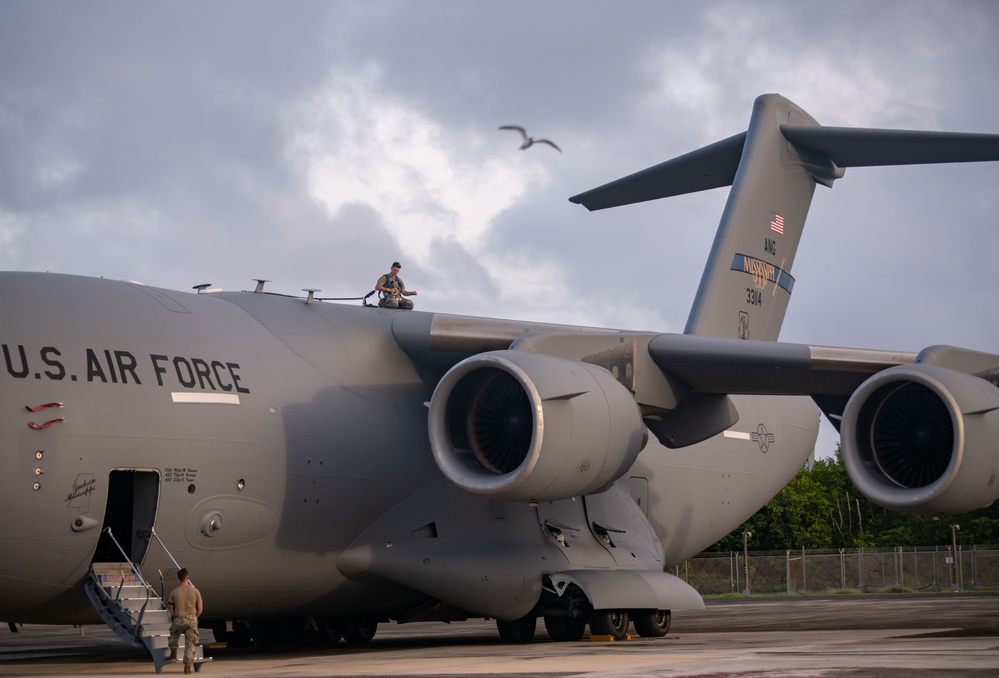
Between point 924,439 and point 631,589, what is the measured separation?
3.32 m

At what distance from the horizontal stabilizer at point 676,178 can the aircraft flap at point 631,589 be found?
5.30m

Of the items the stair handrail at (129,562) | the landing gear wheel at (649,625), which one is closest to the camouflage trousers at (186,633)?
the stair handrail at (129,562)

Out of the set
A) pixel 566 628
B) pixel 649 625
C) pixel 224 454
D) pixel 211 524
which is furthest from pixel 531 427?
pixel 649 625

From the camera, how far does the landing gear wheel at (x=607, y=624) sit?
12133 millimetres

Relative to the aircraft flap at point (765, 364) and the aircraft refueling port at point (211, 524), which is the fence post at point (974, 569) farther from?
the aircraft refueling port at point (211, 524)

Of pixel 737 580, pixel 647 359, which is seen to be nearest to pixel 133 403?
pixel 647 359

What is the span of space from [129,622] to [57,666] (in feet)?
6.61

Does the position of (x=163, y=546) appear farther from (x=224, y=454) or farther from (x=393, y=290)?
(x=393, y=290)

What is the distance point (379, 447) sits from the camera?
11.8m

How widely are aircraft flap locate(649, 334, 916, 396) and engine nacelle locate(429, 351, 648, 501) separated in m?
0.87

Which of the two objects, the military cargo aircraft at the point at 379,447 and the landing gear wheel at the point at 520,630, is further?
the landing gear wheel at the point at 520,630

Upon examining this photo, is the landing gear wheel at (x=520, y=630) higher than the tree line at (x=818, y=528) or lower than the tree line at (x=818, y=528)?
lower

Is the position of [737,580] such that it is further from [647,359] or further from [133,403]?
[133,403]

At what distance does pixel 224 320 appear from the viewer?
11328 mm
